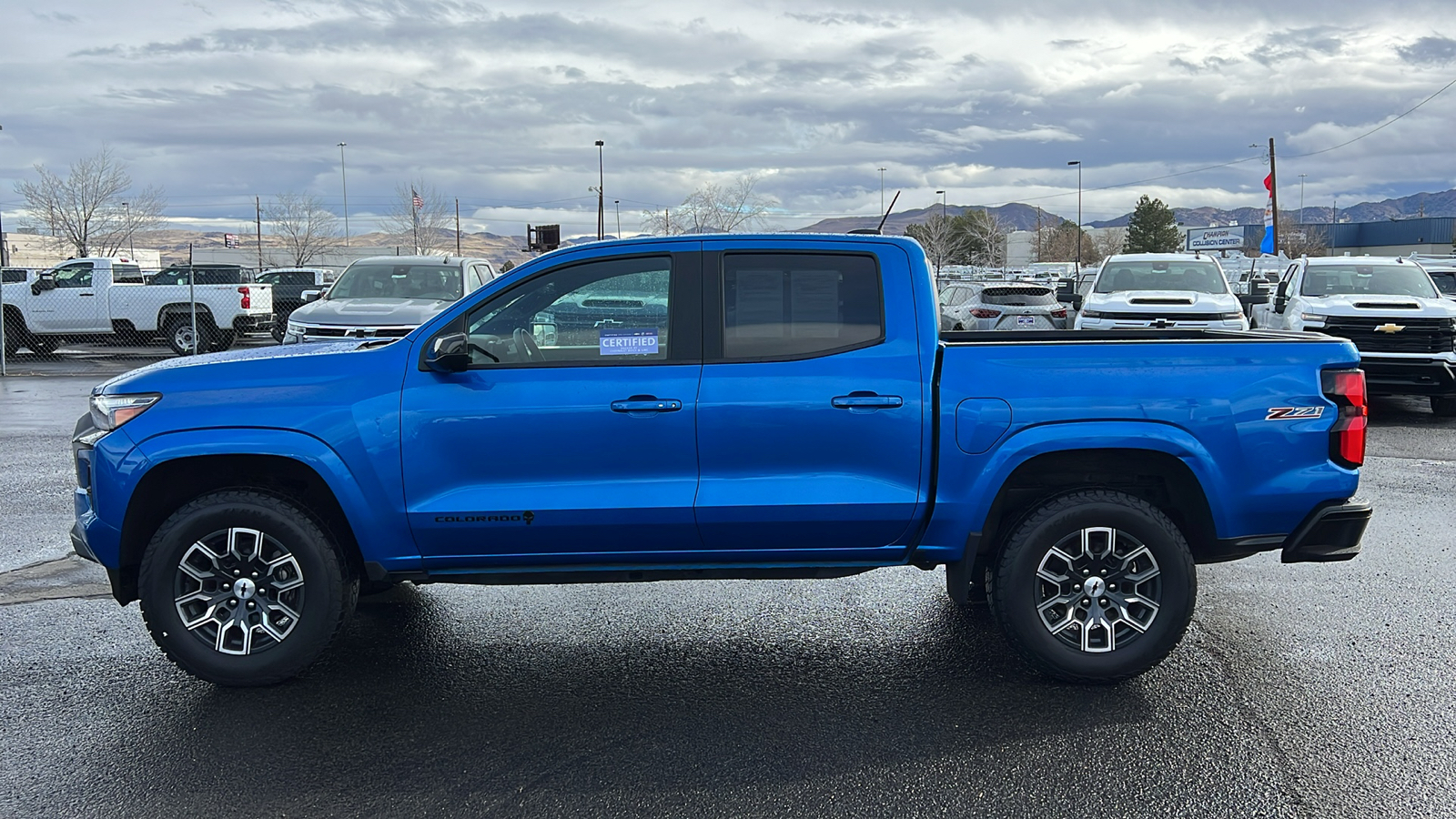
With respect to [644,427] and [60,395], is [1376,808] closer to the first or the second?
[644,427]

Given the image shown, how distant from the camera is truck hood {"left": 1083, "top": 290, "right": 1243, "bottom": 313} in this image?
14.7 meters

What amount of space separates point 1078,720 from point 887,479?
117 centimetres

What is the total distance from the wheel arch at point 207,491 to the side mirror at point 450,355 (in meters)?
0.65

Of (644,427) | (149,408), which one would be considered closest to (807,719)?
(644,427)

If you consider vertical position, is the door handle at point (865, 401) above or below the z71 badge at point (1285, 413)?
above

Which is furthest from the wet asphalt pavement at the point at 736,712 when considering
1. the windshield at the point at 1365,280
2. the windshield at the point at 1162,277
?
the windshield at the point at 1162,277

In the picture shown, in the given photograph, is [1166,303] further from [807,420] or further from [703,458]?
[703,458]

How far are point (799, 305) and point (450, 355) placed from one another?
1.43 meters

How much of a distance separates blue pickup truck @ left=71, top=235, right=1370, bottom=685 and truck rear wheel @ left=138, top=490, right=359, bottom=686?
0.4 inches

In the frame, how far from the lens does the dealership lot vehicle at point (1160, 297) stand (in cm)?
1473

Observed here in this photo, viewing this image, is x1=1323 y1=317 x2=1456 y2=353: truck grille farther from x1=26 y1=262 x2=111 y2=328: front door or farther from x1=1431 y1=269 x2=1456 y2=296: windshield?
x1=26 y1=262 x2=111 y2=328: front door

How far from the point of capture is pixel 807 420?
14.6 ft

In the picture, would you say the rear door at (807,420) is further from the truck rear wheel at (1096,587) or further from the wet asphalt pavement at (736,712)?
the wet asphalt pavement at (736,712)

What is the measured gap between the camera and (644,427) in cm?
446
